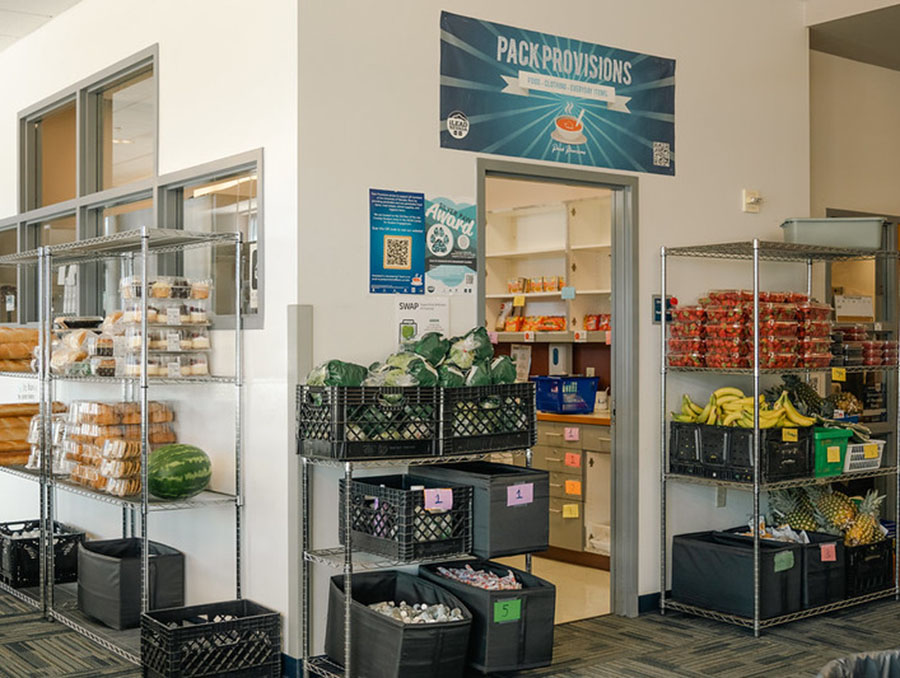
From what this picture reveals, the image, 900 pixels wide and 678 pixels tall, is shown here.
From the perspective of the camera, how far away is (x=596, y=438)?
6.84m

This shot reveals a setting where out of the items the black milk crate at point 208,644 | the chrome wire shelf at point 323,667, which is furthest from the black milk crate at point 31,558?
the chrome wire shelf at point 323,667

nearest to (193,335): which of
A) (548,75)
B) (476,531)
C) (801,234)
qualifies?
(476,531)

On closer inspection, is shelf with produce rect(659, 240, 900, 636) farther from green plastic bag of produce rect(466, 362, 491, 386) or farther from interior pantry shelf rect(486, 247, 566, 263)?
interior pantry shelf rect(486, 247, 566, 263)

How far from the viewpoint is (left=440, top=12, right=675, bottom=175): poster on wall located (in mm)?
5102

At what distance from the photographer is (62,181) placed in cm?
705

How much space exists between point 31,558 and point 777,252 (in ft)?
14.9

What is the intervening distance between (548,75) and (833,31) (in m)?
2.30

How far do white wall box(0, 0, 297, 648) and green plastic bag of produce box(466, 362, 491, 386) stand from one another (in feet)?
2.65

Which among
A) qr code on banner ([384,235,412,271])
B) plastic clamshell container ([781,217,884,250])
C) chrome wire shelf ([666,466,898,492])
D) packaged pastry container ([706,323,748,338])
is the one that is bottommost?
chrome wire shelf ([666,466,898,492])

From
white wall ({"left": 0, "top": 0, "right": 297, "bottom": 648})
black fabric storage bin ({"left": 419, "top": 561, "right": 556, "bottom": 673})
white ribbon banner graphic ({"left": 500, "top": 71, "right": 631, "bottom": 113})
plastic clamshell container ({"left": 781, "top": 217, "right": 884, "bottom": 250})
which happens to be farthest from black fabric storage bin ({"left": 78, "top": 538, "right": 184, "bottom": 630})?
plastic clamshell container ({"left": 781, "top": 217, "right": 884, "bottom": 250})

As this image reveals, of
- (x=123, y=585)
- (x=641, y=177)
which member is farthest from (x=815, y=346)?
(x=123, y=585)

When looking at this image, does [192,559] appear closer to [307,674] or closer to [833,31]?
[307,674]

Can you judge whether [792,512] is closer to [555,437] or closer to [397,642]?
[555,437]

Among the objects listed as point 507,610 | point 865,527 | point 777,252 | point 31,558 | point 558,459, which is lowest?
point 31,558
